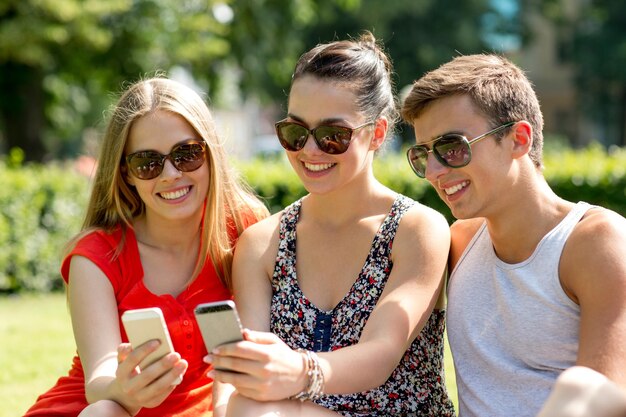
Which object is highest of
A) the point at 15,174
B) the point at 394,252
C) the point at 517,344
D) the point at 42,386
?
the point at 15,174

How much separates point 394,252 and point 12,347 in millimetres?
5593

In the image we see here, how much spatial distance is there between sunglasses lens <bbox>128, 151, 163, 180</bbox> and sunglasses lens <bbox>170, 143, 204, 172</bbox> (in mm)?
66

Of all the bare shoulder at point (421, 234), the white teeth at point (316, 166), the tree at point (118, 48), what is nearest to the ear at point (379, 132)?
the white teeth at point (316, 166)

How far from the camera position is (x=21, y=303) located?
408 inches

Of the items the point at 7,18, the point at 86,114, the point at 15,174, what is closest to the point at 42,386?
the point at 15,174

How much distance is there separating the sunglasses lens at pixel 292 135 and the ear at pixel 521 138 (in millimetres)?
817

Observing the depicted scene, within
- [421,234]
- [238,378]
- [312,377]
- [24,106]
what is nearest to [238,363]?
[238,378]

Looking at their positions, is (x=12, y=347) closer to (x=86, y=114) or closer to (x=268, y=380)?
(x=268, y=380)

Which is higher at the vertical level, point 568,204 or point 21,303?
point 568,204

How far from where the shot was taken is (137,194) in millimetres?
3770

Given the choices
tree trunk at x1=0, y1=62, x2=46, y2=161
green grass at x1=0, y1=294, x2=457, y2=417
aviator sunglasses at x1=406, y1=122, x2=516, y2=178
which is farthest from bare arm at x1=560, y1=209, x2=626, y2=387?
tree trunk at x1=0, y1=62, x2=46, y2=161

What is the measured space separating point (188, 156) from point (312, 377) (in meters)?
1.21

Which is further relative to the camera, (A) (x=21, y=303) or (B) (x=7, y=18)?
(B) (x=7, y=18)

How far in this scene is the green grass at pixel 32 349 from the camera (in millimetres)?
5848
